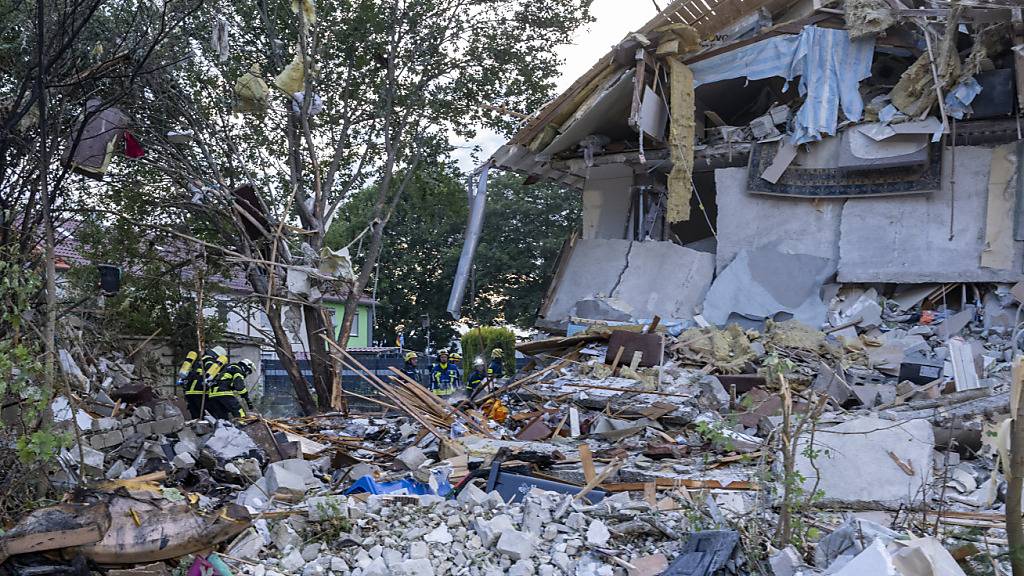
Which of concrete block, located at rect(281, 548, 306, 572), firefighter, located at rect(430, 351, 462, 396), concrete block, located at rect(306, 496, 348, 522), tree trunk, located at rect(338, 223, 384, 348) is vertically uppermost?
tree trunk, located at rect(338, 223, 384, 348)

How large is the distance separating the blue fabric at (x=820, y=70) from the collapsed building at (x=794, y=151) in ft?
0.07

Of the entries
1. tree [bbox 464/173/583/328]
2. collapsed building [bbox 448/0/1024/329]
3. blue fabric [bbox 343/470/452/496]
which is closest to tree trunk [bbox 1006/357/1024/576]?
blue fabric [bbox 343/470/452/496]

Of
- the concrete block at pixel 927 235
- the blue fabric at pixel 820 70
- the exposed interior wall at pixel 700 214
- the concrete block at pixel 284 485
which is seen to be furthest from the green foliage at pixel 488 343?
the concrete block at pixel 284 485

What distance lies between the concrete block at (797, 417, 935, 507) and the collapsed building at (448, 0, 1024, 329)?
19.6 feet

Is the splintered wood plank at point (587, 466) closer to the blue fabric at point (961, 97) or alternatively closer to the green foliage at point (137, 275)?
the blue fabric at point (961, 97)

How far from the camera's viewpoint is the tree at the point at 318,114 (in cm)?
1341

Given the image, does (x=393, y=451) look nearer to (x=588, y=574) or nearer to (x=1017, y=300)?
(x=588, y=574)

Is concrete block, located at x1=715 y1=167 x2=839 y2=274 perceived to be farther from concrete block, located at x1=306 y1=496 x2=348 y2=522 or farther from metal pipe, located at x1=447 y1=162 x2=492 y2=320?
concrete block, located at x1=306 y1=496 x2=348 y2=522

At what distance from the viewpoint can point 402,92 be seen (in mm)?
15094

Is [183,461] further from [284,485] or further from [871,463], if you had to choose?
[871,463]

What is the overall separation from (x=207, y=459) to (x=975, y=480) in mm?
6456

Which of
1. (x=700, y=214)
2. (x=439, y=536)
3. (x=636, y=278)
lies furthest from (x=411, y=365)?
(x=439, y=536)

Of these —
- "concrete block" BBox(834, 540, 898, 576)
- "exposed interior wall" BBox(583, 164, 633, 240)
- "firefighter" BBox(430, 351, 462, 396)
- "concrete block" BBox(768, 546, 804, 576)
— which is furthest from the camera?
"firefighter" BBox(430, 351, 462, 396)

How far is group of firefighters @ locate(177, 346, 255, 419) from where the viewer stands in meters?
10.8
